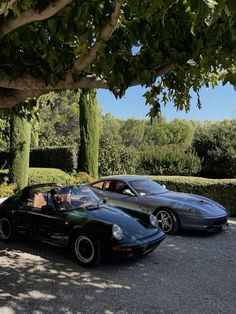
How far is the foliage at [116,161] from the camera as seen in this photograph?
810 inches

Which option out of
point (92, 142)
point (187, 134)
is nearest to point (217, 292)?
point (92, 142)

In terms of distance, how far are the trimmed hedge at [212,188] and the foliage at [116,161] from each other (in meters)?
7.84

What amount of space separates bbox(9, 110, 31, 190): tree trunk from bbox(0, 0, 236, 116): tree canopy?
9070 millimetres

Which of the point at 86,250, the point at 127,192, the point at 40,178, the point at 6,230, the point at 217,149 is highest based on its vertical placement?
the point at 217,149

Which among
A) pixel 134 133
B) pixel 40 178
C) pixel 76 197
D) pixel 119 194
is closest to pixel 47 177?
pixel 40 178

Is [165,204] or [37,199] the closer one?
[37,199]

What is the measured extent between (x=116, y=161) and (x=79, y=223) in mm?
14397

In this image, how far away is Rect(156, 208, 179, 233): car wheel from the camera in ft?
28.2

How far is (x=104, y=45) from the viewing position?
3955mm

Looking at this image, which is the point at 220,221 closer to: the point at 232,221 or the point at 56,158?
the point at 232,221

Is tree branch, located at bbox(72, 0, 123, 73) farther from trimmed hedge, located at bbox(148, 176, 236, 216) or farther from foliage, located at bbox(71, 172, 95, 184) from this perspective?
foliage, located at bbox(71, 172, 95, 184)

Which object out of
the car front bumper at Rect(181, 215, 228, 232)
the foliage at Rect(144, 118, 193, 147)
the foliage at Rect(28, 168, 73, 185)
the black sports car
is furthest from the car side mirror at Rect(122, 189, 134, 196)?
the foliage at Rect(144, 118, 193, 147)

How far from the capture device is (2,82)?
4.66m

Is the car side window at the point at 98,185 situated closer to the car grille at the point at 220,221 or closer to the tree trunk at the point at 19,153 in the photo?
the car grille at the point at 220,221
